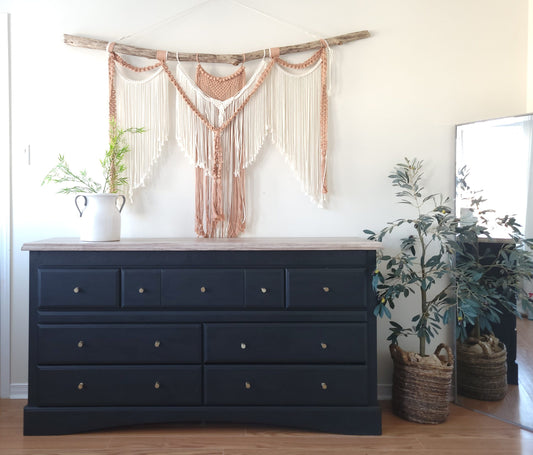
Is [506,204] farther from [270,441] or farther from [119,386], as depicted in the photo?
[119,386]

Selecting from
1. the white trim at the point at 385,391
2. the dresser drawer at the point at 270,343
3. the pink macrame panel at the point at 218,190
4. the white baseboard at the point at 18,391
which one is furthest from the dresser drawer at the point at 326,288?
the white baseboard at the point at 18,391

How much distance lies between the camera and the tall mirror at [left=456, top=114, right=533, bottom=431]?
6.93 ft

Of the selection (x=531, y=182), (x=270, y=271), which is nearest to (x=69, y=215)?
(x=270, y=271)

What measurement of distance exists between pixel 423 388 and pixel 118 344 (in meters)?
1.44

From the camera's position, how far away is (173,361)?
201 centimetres

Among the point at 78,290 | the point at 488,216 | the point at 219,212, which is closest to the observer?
the point at 78,290

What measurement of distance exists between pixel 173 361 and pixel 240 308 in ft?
1.25

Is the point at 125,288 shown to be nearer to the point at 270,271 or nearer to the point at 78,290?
the point at 78,290

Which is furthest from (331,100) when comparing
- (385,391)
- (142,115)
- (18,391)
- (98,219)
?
(18,391)

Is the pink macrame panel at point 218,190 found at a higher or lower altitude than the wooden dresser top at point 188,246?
higher

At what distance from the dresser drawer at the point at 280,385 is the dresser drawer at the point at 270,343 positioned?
38 mm

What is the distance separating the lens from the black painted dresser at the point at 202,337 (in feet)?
6.56

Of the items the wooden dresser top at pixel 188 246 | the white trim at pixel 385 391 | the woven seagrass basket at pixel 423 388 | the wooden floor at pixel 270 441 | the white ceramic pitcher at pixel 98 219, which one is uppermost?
the white ceramic pitcher at pixel 98 219

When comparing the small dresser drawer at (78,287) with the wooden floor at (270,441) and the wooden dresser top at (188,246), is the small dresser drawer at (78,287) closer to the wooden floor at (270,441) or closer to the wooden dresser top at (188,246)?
the wooden dresser top at (188,246)
